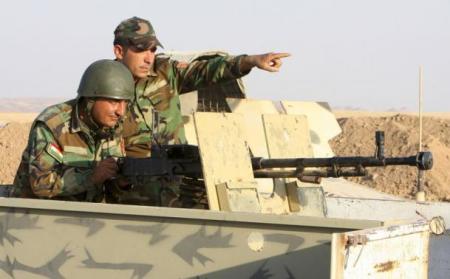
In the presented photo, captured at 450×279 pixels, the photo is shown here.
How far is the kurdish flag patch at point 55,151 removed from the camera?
4859mm

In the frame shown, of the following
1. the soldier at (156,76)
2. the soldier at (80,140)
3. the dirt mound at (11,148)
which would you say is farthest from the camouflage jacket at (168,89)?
the dirt mound at (11,148)

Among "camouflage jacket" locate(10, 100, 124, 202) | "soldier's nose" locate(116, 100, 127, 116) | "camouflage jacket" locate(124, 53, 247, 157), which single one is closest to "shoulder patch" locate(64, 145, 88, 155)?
"camouflage jacket" locate(10, 100, 124, 202)

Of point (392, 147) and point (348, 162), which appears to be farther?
point (392, 147)

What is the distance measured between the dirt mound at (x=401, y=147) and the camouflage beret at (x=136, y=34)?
43.5ft

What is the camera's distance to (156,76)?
600cm

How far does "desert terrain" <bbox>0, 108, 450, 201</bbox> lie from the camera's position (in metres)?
20.5

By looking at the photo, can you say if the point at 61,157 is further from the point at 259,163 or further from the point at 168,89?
the point at 168,89

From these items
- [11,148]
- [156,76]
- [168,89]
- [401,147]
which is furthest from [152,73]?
[11,148]

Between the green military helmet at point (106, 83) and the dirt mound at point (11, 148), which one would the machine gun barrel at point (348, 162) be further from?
the dirt mound at point (11, 148)

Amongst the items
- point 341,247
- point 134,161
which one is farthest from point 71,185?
point 341,247

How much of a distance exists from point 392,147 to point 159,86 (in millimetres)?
17984

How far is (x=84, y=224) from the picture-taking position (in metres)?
4.09

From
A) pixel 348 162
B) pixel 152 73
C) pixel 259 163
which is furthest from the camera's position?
pixel 152 73

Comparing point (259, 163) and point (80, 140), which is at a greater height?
point (80, 140)
